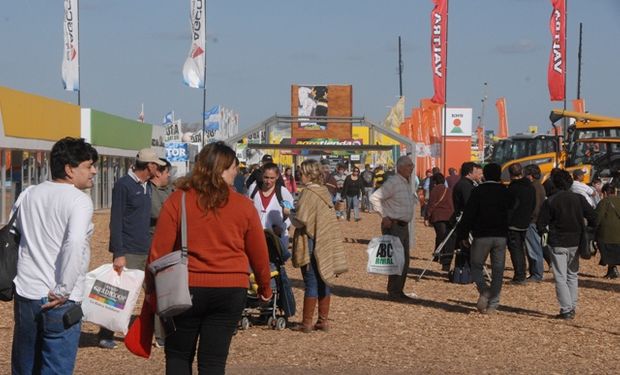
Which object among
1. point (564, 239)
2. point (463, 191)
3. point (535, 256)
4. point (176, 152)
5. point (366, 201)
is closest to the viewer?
point (564, 239)

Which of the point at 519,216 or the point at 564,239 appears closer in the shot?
the point at 564,239

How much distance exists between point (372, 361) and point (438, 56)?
87.8ft

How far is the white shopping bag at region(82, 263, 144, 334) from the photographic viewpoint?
347 inches

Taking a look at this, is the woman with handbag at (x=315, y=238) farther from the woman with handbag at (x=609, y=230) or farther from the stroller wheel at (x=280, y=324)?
the woman with handbag at (x=609, y=230)

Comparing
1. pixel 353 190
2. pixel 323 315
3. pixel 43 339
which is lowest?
pixel 323 315

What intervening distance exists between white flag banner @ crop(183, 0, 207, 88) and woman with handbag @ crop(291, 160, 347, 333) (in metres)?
19.3

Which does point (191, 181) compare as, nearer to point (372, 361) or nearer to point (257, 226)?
point (257, 226)

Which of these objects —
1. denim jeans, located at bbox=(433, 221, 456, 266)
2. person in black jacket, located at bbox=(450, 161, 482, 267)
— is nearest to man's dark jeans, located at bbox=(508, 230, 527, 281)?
person in black jacket, located at bbox=(450, 161, 482, 267)

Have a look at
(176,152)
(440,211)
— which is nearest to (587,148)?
(176,152)

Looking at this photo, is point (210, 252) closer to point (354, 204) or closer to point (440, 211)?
point (440, 211)

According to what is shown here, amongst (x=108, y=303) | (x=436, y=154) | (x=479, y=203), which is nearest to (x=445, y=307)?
(x=479, y=203)

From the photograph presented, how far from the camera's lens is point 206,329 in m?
5.60

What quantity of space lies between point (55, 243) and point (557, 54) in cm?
2950

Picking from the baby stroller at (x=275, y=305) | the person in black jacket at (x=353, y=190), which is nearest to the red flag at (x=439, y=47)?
the person in black jacket at (x=353, y=190)
